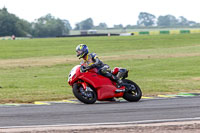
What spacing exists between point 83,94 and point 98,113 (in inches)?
77.0

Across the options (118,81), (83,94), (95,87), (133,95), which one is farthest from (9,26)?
(83,94)

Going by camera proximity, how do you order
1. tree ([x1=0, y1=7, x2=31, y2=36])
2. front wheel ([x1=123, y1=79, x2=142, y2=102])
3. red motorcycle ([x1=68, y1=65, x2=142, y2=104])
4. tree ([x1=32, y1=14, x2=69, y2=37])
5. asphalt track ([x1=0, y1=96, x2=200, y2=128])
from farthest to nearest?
1. tree ([x1=32, y1=14, x2=69, y2=37])
2. tree ([x1=0, y1=7, x2=31, y2=36])
3. front wheel ([x1=123, y1=79, x2=142, y2=102])
4. red motorcycle ([x1=68, y1=65, x2=142, y2=104])
5. asphalt track ([x1=0, y1=96, x2=200, y2=128])

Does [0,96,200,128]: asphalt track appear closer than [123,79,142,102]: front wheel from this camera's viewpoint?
Yes

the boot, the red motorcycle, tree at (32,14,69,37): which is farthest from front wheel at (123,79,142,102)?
tree at (32,14,69,37)

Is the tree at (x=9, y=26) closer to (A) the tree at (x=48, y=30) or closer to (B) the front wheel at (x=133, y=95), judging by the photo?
(A) the tree at (x=48, y=30)

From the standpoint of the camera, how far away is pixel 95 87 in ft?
38.3

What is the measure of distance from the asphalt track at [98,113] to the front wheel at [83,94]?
17 cm

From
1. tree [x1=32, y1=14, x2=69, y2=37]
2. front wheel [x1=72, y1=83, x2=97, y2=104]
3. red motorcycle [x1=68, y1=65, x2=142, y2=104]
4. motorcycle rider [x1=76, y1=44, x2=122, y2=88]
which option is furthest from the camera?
tree [x1=32, y1=14, x2=69, y2=37]

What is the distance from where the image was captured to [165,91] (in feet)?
49.2

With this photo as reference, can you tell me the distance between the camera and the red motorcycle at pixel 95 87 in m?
11.5

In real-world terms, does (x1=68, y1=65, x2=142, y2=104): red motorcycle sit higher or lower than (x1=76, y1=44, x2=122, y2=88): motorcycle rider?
lower

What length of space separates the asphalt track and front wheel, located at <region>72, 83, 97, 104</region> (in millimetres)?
167

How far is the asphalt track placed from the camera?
858cm

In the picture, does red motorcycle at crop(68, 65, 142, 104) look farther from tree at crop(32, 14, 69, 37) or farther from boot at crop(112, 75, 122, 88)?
tree at crop(32, 14, 69, 37)
